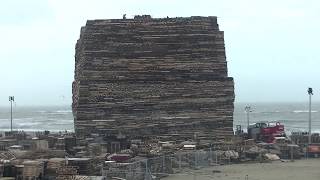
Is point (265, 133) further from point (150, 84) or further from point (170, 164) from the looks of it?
point (170, 164)

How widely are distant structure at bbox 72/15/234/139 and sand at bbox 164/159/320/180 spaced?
9.79 meters

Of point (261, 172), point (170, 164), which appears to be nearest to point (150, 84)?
point (170, 164)

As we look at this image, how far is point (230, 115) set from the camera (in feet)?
160

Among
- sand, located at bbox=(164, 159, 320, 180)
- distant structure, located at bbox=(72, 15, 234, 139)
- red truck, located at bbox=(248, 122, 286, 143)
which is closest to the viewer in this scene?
sand, located at bbox=(164, 159, 320, 180)

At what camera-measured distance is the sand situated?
3247cm

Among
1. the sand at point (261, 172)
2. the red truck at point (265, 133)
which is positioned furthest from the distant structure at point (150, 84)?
the sand at point (261, 172)

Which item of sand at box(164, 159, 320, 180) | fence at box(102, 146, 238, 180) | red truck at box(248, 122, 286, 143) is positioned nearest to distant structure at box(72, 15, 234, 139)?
red truck at box(248, 122, 286, 143)

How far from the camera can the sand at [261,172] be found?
3247 centimetres

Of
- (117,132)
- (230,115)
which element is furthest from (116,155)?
(230,115)

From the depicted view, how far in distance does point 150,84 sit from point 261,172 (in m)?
15.8

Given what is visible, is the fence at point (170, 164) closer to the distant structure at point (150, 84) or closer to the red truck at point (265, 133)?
the distant structure at point (150, 84)

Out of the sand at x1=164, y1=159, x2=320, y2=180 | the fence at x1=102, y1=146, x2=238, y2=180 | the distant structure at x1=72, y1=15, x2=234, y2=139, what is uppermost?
the distant structure at x1=72, y1=15, x2=234, y2=139

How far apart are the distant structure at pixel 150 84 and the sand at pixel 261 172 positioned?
9.79 meters

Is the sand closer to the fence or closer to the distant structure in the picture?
the fence
